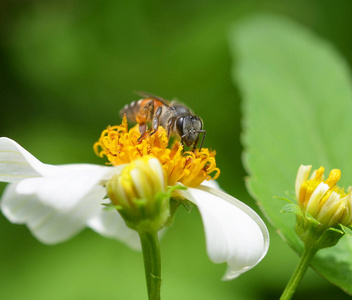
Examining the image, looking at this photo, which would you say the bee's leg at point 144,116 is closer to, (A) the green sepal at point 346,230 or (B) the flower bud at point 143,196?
(B) the flower bud at point 143,196

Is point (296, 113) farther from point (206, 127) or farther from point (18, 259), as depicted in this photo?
point (18, 259)

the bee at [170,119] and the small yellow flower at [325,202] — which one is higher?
the bee at [170,119]

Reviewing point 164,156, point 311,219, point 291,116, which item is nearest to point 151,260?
point 164,156

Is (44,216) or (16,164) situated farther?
(44,216)

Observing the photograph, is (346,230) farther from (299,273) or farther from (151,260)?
(151,260)

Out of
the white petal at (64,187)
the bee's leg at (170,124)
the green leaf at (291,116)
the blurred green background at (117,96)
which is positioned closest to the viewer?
the white petal at (64,187)

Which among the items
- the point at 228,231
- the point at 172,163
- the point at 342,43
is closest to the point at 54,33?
the point at 342,43

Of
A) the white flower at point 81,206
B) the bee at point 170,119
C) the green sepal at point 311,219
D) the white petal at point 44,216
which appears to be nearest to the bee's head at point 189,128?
the bee at point 170,119
